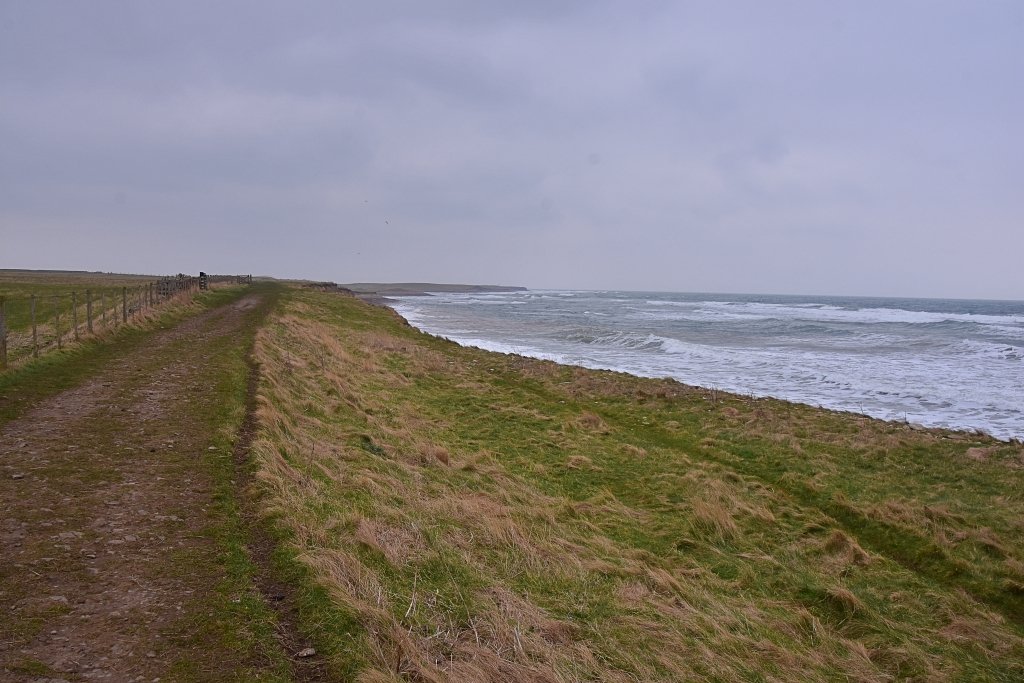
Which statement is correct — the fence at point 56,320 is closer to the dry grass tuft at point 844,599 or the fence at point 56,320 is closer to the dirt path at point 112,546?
the dirt path at point 112,546

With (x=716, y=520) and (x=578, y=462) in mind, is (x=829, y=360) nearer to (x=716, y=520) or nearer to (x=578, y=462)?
(x=578, y=462)

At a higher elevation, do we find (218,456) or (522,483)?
(218,456)

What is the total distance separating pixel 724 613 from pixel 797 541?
3421 mm

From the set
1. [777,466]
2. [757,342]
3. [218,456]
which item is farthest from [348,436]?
[757,342]

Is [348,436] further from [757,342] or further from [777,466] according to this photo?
[757,342]

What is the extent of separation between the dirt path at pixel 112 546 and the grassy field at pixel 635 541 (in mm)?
836

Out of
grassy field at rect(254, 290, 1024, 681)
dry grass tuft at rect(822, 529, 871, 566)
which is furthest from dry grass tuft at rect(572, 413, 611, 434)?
dry grass tuft at rect(822, 529, 871, 566)

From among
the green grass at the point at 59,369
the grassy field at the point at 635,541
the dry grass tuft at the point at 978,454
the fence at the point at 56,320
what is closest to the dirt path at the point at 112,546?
the green grass at the point at 59,369

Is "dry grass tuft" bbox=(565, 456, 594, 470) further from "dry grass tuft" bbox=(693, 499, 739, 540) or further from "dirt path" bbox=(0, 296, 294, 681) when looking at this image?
"dirt path" bbox=(0, 296, 294, 681)

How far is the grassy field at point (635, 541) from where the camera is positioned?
557 centimetres

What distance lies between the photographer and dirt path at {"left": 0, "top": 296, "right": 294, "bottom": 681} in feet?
14.9

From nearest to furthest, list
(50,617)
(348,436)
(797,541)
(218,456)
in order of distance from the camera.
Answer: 1. (50,617)
2. (218,456)
3. (797,541)
4. (348,436)

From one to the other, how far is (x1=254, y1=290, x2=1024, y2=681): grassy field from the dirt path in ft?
2.74

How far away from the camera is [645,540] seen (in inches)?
364
